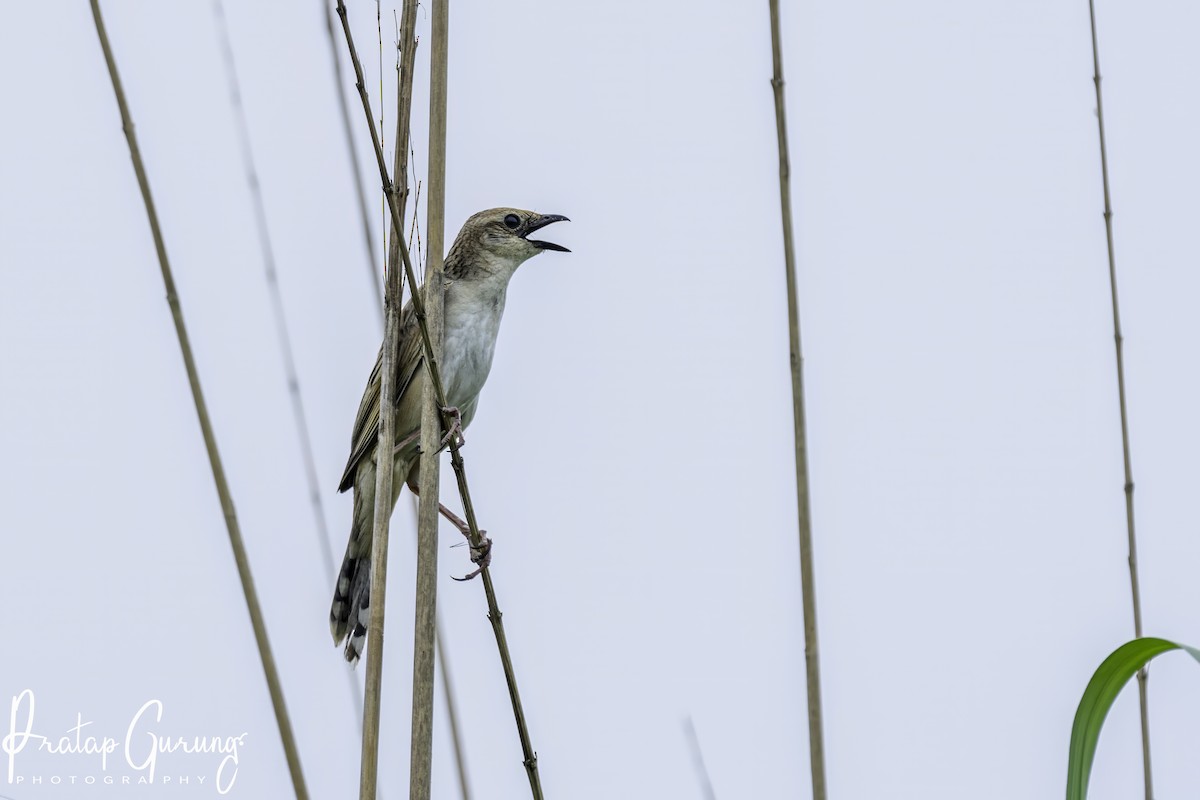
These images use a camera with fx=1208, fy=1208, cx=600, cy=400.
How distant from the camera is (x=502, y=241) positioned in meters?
4.62

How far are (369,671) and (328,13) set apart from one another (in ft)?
6.07

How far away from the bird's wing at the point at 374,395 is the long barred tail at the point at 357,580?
2.7 inches

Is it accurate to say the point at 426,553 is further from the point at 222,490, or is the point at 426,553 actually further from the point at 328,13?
the point at 328,13

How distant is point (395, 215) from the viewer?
95.6 inches

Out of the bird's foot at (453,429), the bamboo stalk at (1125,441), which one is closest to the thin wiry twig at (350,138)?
the bird's foot at (453,429)

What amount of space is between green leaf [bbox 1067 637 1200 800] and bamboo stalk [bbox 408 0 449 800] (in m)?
1.26

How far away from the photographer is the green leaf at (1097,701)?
197 centimetres

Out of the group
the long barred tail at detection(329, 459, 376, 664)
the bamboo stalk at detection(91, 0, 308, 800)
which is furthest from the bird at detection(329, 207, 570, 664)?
the bamboo stalk at detection(91, 0, 308, 800)

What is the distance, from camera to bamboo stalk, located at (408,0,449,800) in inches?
99.3

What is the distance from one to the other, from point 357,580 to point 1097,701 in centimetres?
287

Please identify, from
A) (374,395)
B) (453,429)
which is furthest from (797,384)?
(374,395)

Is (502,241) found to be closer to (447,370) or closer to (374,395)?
(447,370)

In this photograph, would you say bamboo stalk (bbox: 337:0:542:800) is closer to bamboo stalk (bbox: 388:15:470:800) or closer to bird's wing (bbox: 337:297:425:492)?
bamboo stalk (bbox: 388:15:470:800)

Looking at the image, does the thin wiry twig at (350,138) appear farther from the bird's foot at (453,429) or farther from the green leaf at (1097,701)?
the green leaf at (1097,701)
